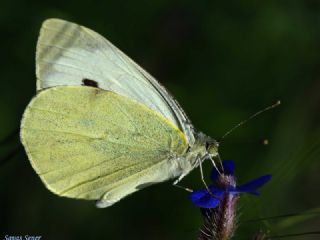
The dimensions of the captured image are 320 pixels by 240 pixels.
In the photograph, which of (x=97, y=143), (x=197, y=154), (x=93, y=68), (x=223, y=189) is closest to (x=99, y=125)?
(x=97, y=143)

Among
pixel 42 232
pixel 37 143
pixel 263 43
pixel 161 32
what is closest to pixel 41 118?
pixel 37 143

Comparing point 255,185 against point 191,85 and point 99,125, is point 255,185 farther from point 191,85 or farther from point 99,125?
point 191,85

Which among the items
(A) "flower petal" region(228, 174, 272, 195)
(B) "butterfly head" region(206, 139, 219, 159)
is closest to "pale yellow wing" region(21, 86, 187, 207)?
(B) "butterfly head" region(206, 139, 219, 159)

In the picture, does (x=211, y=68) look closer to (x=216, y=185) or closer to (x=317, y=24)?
(x=317, y=24)

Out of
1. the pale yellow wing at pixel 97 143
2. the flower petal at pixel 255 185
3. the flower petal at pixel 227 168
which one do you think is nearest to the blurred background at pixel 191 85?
the pale yellow wing at pixel 97 143

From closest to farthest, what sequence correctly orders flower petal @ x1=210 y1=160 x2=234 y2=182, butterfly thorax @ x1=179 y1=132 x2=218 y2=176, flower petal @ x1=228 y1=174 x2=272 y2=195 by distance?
flower petal @ x1=228 y1=174 x2=272 y2=195 < flower petal @ x1=210 y1=160 x2=234 y2=182 < butterfly thorax @ x1=179 y1=132 x2=218 y2=176

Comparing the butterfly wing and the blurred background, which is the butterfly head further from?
the blurred background
